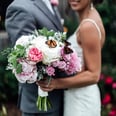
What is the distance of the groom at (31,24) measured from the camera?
161 inches

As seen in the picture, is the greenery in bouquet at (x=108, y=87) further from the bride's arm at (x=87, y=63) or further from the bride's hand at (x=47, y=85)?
the bride's hand at (x=47, y=85)

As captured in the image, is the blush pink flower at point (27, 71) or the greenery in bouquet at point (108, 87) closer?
the blush pink flower at point (27, 71)

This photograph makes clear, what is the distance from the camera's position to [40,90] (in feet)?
13.6

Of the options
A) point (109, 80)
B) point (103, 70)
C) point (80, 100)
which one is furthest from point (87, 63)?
point (103, 70)

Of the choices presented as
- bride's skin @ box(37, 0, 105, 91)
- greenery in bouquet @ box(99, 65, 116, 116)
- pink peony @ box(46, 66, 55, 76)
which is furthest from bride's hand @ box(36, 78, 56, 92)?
greenery in bouquet @ box(99, 65, 116, 116)

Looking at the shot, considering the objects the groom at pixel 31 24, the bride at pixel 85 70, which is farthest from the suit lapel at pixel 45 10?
the bride at pixel 85 70

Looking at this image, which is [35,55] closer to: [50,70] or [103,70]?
[50,70]

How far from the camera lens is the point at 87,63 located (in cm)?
425

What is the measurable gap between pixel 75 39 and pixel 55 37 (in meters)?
0.41

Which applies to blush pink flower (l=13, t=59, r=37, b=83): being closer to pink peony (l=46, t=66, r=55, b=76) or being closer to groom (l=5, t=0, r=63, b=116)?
pink peony (l=46, t=66, r=55, b=76)

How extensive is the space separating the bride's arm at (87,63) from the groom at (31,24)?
7.9 inches

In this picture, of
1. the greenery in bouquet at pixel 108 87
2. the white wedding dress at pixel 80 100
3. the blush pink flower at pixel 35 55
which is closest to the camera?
the blush pink flower at pixel 35 55

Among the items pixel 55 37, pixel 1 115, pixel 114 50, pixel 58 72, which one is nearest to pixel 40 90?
pixel 58 72

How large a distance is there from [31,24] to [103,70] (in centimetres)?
396
